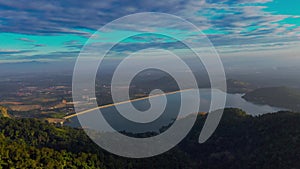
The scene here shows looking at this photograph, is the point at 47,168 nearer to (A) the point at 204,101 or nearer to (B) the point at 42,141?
(B) the point at 42,141

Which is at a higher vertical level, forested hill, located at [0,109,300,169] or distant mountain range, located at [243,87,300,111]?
forested hill, located at [0,109,300,169]

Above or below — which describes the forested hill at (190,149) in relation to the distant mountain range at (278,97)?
above

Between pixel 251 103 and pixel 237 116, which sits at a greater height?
pixel 237 116

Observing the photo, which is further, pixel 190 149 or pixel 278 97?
pixel 278 97

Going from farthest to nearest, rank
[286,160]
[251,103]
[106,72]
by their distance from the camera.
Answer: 1. [106,72]
2. [251,103]
3. [286,160]

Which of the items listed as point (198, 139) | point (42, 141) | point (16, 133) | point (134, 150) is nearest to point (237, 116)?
point (198, 139)

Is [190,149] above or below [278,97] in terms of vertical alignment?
above

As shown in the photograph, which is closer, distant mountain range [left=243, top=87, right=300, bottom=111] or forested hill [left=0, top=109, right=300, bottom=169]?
forested hill [left=0, top=109, right=300, bottom=169]

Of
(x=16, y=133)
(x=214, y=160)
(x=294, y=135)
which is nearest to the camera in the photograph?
(x=294, y=135)
